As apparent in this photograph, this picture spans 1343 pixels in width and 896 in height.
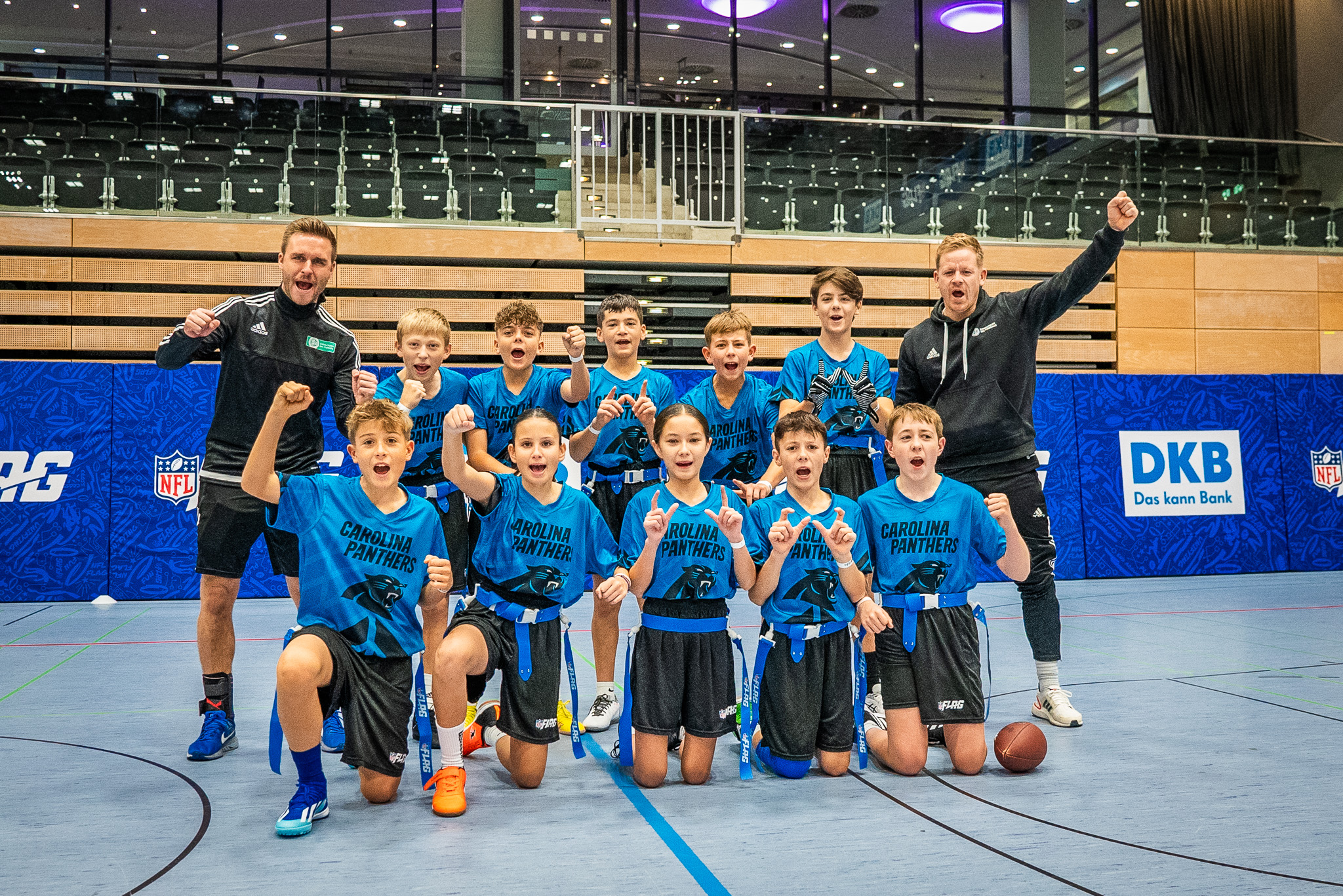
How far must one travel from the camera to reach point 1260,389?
350 inches

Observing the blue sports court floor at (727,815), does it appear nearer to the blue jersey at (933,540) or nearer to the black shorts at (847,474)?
the blue jersey at (933,540)

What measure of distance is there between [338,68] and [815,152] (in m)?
8.49

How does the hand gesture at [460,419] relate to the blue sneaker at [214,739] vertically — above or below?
above

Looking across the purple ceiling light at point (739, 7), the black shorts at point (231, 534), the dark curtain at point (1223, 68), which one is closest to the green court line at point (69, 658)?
the black shorts at point (231, 534)

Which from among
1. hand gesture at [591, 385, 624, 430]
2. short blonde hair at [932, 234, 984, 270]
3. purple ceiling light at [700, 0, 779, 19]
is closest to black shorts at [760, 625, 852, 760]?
hand gesture at [591, 385, 624, 430]

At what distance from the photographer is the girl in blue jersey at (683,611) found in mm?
3016

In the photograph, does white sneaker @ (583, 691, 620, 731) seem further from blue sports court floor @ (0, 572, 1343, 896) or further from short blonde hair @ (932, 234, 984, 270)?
short blonde hair @ (932, 234, 984, 270)

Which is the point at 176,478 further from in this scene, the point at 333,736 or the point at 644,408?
the point at 644,408

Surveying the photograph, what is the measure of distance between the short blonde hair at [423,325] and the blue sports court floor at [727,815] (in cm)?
158

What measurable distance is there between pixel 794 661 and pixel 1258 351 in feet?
37.5

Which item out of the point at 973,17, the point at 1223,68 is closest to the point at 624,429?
the point at 1223,68

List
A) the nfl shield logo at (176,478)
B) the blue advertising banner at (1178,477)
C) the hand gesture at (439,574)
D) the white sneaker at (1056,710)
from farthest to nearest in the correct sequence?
the blue advertising banner at (1178,477)
the nfl shield logo at (176,478)
the white sneaker at (1056,710)
the hand gesture at (439,574)

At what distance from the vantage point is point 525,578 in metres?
3.08

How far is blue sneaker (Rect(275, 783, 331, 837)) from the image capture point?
2490 mm
